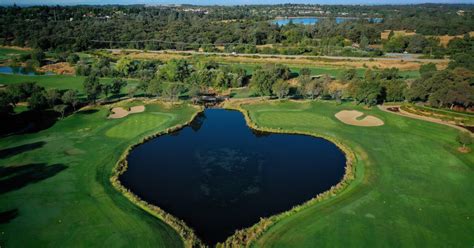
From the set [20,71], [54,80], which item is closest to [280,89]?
[54,80]

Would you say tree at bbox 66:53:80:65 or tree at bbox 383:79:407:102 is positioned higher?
tree at bbox 383:79:407:102

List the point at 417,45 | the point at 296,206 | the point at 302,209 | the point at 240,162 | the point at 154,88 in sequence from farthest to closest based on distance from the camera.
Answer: the point at 417,45, the point at 154,88, the point at 240,162, the point at 296,206, the point at 302,209

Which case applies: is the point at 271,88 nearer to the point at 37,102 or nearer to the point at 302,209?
the point at 302,209

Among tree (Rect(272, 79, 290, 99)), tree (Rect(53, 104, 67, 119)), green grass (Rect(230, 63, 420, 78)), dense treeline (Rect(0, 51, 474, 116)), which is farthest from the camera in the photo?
green grass (Rect(230, 63, 420, 78))

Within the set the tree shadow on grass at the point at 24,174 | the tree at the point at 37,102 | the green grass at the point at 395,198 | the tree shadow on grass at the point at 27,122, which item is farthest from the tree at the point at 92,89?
the green grass at the point at 395,198

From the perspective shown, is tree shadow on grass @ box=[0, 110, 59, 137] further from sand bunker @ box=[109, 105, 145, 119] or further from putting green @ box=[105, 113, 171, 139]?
putting green @ box=[105, 113, 171, 139]

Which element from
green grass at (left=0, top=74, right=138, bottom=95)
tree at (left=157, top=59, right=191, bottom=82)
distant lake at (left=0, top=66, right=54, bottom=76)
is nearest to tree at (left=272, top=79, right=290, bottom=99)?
tree at (left=157, top=59, right=191, bottom=82)

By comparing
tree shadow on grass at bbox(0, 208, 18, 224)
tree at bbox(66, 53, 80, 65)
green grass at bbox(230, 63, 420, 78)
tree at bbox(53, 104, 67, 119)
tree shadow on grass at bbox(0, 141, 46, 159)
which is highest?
green grass at bbox(230, 63, 420, 78)
